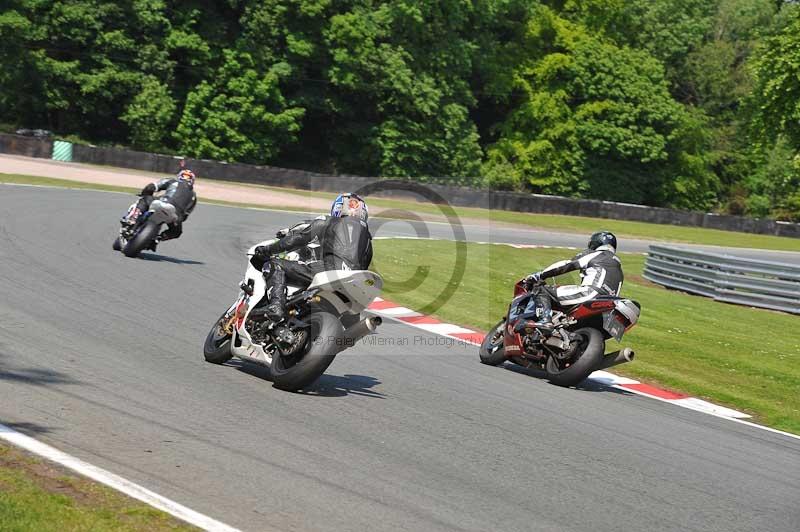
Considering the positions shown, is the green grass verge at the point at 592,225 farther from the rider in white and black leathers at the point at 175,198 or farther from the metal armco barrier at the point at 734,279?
the rider in white and black leathers at the point at 175,198

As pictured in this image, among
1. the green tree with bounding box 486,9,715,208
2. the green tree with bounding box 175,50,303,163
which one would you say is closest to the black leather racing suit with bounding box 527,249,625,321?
the green tree with bounding box 175,50,303,163

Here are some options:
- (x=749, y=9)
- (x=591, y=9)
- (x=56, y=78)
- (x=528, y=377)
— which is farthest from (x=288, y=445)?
(x=749, y=9)

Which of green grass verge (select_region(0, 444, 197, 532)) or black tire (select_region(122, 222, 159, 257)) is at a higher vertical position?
black tire (select_region(122, 222, 159, 257))

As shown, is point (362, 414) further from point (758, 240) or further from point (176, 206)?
point (758, 240)

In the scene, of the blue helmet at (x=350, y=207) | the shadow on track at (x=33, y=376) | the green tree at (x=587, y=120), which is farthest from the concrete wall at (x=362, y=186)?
the shadow on track at (x=33, y=376)

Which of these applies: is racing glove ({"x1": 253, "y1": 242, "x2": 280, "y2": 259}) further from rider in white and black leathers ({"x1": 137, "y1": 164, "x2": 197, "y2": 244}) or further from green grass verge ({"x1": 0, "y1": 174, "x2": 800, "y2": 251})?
green grass verge ({"x1": 0, "y1": 174, "x2": 800, "y2": 251})

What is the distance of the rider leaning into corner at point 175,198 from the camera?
16781mm

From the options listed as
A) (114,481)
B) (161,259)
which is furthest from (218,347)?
(161,259)

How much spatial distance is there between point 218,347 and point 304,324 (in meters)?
1.32

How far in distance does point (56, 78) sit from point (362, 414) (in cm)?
4258

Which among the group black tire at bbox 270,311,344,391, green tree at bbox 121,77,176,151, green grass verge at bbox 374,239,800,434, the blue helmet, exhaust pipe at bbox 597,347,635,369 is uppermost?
green tree at bbox 121,77,176,151

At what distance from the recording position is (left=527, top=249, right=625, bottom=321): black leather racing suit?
36.2 ft

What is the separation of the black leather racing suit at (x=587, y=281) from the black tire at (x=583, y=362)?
0.38m

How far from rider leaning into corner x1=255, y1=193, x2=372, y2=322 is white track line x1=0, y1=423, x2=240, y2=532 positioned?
2.82 m
